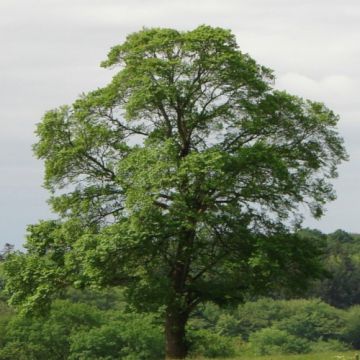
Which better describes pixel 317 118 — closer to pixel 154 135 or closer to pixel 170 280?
pixel 154 135

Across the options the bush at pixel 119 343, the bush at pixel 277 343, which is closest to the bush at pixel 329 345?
the bush at pixel 277 343

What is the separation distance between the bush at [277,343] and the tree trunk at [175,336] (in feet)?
384

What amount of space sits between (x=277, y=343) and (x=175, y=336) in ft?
427

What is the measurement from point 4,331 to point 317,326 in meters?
108

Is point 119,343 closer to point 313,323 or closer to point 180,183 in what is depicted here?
point 180,183

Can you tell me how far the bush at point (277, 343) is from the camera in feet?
509

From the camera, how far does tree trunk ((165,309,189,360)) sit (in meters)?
37.6

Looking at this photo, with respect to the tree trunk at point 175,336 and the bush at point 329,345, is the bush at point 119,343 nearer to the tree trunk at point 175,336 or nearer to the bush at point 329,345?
the tree trunk at point 175,336

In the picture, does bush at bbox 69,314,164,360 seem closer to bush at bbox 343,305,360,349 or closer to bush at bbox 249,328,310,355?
bush at bbox 249,328,310,355

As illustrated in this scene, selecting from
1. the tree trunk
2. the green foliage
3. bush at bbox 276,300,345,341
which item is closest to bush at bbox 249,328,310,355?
bush at bbox 276,300,345,341

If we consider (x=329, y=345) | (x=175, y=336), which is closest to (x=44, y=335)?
(x=175, y=336)

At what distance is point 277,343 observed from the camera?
6447 inches

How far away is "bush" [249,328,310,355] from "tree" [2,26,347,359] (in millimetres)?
118111

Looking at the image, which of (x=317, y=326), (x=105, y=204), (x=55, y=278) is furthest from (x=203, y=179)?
(x=317, y=326)
